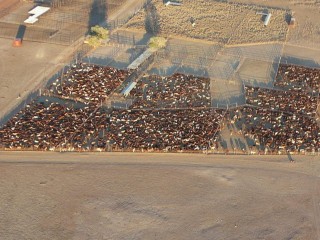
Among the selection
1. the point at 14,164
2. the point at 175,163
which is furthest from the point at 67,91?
the point at 175,163

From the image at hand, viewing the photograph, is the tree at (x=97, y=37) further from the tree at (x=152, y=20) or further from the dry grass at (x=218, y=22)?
the tree at (x=152, y=20)

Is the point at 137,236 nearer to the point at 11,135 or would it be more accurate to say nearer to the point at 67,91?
the point at 11,135

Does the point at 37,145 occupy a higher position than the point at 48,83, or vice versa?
the point at 48,83

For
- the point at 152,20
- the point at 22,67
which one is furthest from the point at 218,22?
the point at 22,67

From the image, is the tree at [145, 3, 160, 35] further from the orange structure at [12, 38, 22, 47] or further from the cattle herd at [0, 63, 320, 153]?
the orange structure at [12, 38, 22, 47]

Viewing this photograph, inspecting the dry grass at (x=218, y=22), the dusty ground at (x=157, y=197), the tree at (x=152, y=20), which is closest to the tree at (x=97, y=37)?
the dry grass at (x=218, y=22)

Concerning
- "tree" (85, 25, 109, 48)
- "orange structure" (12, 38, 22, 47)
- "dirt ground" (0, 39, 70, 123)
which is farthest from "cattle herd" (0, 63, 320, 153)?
"orange structure" (12, 38, 22, 47)

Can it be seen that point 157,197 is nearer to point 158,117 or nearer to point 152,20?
point 158,117
